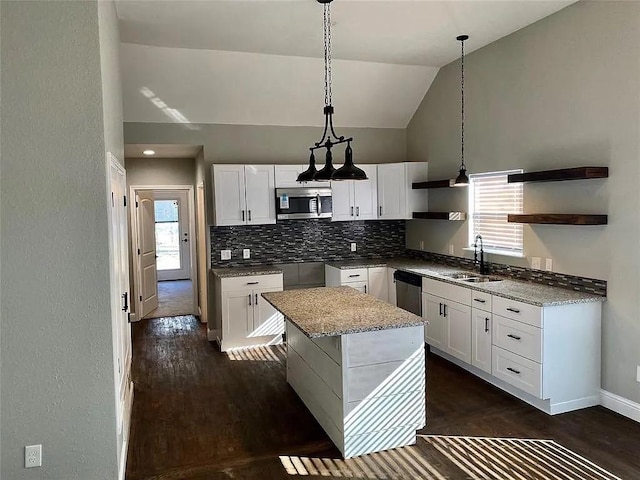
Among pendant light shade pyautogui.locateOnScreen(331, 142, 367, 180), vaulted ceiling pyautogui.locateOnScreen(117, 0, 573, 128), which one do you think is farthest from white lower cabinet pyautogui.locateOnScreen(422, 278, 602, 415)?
vaulted ceiling pyautogui.locateOnScreen(117, 0, 573, 128)

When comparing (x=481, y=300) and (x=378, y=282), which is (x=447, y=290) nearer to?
(x=481, y=300)

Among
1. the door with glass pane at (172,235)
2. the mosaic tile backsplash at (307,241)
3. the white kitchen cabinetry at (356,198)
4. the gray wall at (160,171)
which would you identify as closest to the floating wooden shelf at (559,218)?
the white kitchen cabinetry at (356,198)

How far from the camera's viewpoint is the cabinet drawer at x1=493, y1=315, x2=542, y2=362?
3.77 m

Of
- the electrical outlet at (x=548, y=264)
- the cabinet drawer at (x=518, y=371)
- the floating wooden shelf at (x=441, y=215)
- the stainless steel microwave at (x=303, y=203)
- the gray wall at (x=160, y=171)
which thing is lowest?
the cabinet drawer at (x=518, y=371)

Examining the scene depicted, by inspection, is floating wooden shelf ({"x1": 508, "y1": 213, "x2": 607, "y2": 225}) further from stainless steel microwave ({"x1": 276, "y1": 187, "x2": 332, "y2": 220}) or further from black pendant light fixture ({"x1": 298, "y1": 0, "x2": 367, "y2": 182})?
stainless steel microwave ({"x1": 276, "y1": 187, "x2": 332, "y2": 220})

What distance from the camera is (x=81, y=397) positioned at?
107 inches

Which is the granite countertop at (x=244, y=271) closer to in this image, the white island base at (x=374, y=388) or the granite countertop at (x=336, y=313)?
the granite countertop at (x=336, y=313)

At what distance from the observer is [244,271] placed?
19.0ft

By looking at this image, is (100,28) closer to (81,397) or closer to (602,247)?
(81,397)

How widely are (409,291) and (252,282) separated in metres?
1.75

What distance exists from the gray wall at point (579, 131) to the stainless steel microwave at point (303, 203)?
5.78 feet

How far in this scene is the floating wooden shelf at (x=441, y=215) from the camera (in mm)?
5477

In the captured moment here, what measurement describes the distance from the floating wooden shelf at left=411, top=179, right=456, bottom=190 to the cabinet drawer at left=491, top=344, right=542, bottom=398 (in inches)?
73.8

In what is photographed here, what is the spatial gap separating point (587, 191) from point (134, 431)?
391 centimetres
